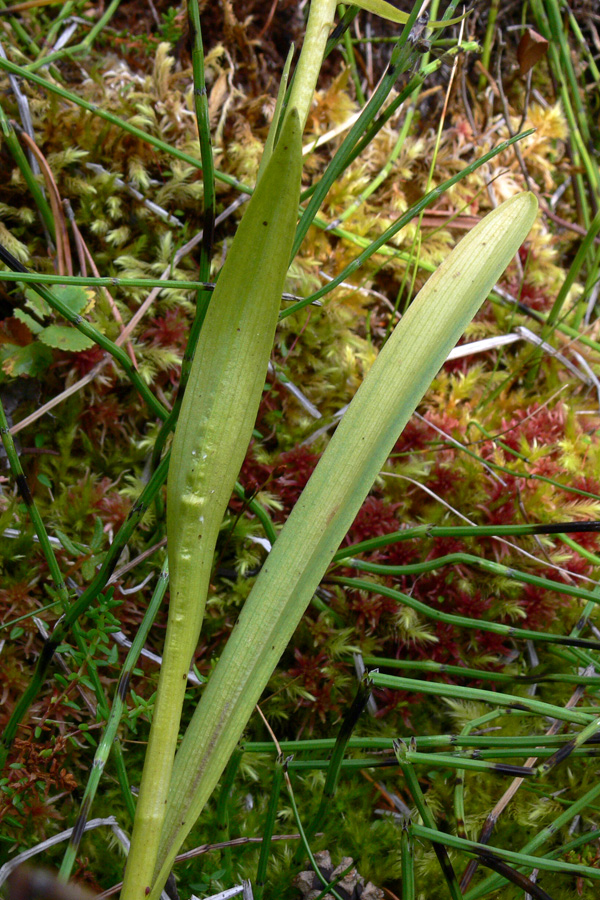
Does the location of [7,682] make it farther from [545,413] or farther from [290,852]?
[545,413]

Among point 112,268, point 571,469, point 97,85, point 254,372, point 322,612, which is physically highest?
point 97,85

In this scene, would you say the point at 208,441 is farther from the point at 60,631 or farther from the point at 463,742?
the point at 463,742

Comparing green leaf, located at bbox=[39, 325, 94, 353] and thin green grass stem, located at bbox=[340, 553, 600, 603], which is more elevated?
green leaf, located at bbox=[39, 325, 94, 353]

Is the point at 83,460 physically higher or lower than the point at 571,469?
lower

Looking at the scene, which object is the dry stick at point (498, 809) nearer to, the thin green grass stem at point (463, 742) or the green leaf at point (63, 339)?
the thin green grass stem at point (463, 742)

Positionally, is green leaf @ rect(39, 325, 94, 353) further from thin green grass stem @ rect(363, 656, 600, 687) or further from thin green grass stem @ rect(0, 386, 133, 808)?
thin green grass stem @ rect(363, 656, 600, 687)

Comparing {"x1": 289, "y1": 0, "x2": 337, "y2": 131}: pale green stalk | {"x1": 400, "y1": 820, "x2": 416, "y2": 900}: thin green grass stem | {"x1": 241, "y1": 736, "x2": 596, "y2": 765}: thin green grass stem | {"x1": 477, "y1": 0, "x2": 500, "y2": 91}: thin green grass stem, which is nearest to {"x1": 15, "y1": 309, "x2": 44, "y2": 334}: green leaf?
{"x1": 289, "y1": 0, "x2": 337, "y2": 131}: pale green stalk

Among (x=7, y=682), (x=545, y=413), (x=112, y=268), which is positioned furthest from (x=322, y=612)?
(x=112, y=268)

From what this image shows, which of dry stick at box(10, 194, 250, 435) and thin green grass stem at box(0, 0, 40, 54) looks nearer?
dry stick at box(10, 194, 250, 435)
